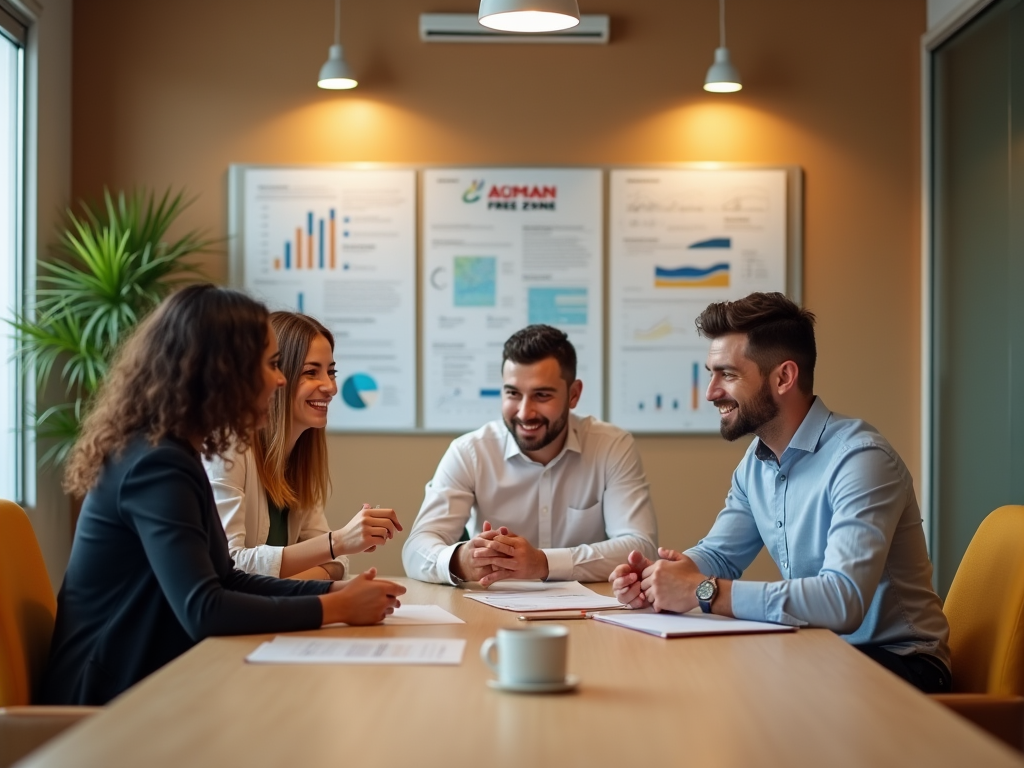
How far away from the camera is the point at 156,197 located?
502 cm

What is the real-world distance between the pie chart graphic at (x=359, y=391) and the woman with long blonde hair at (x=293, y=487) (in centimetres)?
185

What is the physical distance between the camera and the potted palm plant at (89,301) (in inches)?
174

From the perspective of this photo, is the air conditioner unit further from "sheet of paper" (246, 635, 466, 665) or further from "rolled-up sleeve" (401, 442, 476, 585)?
"sheet of paper" (246, 635, 466, 665)

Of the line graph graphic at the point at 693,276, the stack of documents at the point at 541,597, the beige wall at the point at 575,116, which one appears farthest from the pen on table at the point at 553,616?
the line graph graphic at the point at 693,276

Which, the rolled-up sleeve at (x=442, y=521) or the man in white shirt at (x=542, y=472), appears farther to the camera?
the man in white shirt at (x=542, y=472)

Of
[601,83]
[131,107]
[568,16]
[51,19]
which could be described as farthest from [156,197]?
[568,16]

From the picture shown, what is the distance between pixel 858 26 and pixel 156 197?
3.13 metres

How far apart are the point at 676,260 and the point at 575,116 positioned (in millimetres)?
763

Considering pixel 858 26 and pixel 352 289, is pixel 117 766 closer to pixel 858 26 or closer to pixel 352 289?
pixel 352 289

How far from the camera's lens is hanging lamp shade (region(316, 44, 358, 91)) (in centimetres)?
473

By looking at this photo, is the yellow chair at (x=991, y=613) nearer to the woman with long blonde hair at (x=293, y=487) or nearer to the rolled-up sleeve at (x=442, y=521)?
the rolled-up sleeve at (x=442, y=521)

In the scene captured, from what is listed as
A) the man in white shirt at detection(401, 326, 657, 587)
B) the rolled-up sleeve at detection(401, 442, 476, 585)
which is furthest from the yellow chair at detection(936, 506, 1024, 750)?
the rolled-up sleeve at detection(401, 442, 476, 585)

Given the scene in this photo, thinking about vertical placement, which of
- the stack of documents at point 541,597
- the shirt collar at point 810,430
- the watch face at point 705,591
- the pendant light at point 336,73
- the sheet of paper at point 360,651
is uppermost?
the pendant light at point 336,73

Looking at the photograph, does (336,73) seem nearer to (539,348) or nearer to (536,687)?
(539,348)
